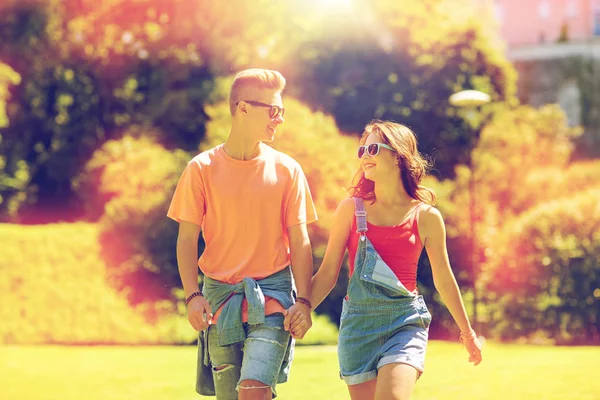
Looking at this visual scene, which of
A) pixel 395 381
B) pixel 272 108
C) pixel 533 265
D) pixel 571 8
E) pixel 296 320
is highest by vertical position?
pixel 571 8

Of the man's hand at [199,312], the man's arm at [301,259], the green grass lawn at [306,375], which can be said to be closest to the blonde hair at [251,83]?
the man's arm at [301,259]

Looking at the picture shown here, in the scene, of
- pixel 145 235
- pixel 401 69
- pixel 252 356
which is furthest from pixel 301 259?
pixel 401 69

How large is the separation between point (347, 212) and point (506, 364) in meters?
7.54

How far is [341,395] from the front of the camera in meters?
8.94

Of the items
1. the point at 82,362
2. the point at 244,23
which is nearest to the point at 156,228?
the point at 82,362

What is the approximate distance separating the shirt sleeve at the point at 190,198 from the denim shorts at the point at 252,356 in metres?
0.54

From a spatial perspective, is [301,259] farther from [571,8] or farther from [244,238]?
[571,8]

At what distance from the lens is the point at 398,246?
176 inches

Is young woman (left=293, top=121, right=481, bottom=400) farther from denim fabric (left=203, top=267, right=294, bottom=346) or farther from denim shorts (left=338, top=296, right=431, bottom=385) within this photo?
denim fabric (left=203, top=267, right=294, bottom=346)

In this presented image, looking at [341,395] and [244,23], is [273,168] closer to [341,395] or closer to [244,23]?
[341,395]

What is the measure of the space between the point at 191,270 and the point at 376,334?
0.94 m

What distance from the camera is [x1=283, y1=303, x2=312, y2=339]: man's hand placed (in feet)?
13.9

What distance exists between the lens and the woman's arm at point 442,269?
4.55 meters

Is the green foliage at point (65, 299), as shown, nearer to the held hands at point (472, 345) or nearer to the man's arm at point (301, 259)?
the held hands at point (472, 345)
